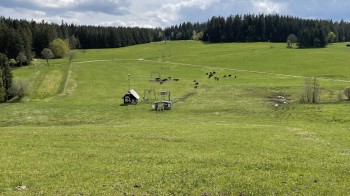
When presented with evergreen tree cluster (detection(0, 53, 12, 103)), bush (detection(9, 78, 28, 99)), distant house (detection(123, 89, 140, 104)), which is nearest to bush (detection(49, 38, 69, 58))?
evergreen tree cluster (detection(0, 53, 12, 103))

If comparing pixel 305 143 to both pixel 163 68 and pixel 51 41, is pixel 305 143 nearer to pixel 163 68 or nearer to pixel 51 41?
pixel 163 68

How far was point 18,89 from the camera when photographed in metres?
90.1

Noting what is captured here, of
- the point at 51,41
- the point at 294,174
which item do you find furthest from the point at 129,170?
the point at 51,41

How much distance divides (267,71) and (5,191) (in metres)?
126

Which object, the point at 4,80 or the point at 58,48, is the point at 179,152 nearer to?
the point at 4,80

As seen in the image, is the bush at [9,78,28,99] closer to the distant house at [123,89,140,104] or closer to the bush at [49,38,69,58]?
the distant house at [123,89,140,104]

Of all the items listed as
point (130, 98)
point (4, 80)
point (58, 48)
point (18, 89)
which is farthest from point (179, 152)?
point (58, 48)

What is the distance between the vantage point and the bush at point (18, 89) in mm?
89613

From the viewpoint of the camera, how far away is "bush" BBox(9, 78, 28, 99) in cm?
8961

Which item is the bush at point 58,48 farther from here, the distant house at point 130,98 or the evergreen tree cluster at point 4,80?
the distant house at point 130,98

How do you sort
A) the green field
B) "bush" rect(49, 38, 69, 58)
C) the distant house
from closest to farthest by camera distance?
1. the green field
2. the distant house
3. "bush" rect(49, 38, 69, 58)

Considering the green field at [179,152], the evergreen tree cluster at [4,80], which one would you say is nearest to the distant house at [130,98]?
the green field at [179,152]

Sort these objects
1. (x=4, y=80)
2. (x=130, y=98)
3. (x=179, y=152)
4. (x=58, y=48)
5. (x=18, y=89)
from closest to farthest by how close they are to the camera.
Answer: (x=179, y=152) → (x=130, y=98) → (x=18, y=89) → (x=4, y=80) → (x=58, y=48)

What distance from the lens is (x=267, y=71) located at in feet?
439
